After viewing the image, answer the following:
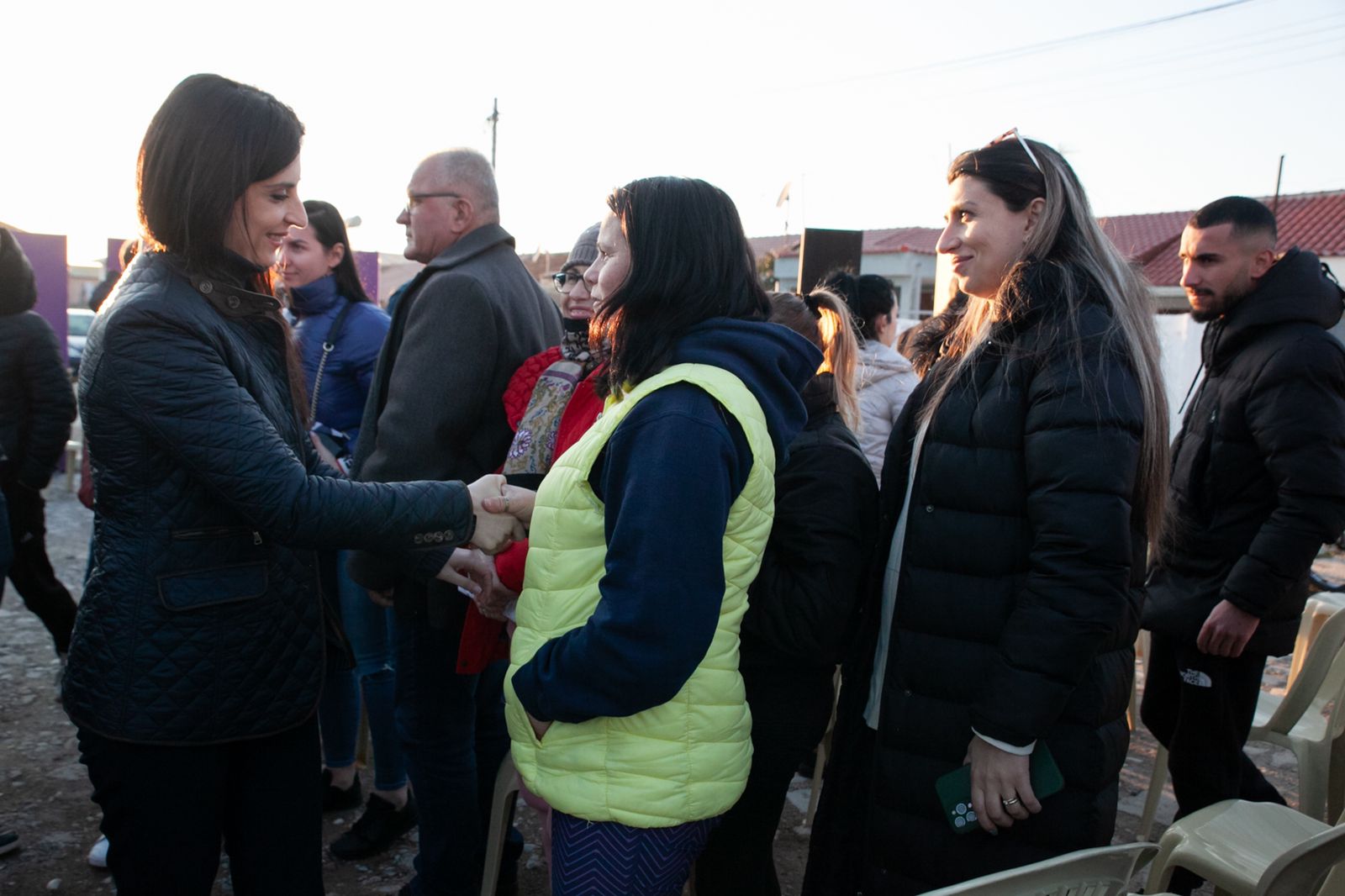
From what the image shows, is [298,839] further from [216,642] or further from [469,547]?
[469,547]

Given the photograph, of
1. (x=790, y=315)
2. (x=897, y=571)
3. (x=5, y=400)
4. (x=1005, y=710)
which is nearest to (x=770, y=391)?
(x=897, y=571)

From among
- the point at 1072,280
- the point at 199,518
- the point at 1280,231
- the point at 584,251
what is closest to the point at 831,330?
the point at 584,251

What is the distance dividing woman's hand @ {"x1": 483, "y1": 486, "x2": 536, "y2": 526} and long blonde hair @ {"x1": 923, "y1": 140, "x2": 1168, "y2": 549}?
840 millimetres

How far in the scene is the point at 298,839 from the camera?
1877 millimetres

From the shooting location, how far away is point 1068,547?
1.54 metres

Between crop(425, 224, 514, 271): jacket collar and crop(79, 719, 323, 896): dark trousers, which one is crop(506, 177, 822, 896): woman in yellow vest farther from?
crop(425, 224, 514, 271): jacket collar

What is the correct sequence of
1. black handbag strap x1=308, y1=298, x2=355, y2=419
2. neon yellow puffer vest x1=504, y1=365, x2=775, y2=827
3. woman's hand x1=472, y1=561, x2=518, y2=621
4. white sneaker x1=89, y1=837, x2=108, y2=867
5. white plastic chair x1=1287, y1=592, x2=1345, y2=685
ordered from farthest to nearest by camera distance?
white plastic chair x1=1287, y1=592, x2=1345, y2=685 < black handbag strap x1=308, y1=298, x2=355, y2=419 < white sneaker x1=89, y1=837, x2=108, y2=867 < woman's hand x1=472, y1=561, x2=518, y2=621 < neon yellow puffer vest x1=504, y1=365, x2=775, y2=827

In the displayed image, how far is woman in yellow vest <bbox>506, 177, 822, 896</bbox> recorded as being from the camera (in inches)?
56.0

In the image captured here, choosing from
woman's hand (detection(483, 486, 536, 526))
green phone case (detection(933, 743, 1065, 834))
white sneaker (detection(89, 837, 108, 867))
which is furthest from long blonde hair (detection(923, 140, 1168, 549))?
white sneaker (detection(89, 837, 108, 867))

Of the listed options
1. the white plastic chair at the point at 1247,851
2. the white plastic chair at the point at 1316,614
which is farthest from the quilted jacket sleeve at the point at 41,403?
the white plastic chair at the point at 1316,614

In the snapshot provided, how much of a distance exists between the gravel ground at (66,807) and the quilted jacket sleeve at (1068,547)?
1.79 meters

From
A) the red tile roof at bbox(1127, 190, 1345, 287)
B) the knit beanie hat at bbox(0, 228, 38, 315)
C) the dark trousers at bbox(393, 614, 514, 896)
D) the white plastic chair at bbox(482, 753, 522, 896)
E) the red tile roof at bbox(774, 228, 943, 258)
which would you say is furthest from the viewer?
the red tile roof at bbox(774, 228, 943, 258)

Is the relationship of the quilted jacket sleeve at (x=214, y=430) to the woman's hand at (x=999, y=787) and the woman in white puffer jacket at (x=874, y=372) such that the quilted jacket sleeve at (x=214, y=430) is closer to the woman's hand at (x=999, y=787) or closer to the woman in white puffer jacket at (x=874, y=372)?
the woman's hand at (x=999, y=787)

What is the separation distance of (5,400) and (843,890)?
3703 mm
